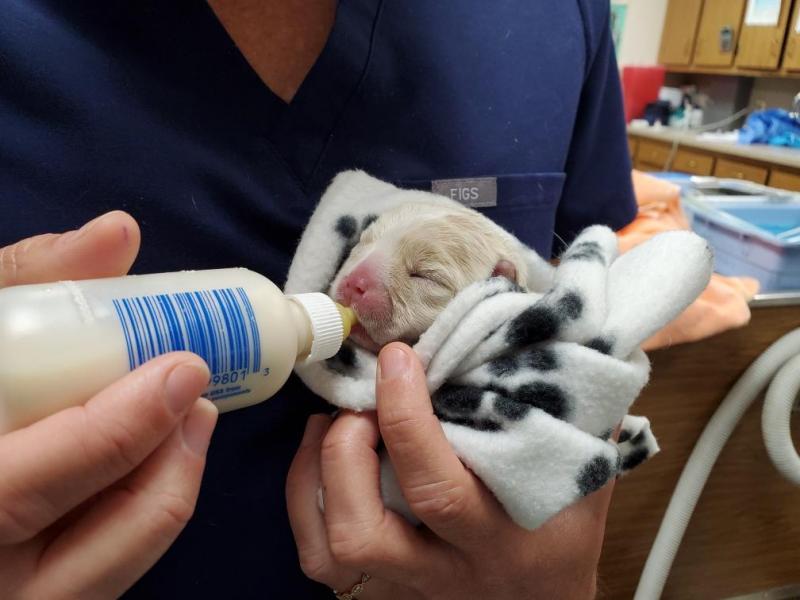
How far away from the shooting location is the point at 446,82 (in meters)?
0.70

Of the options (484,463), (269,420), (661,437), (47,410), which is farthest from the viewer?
(661,437)

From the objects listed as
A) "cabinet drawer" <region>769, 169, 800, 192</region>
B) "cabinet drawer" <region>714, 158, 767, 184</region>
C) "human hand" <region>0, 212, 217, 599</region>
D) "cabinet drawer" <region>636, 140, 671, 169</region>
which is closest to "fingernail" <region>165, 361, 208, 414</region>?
"human hand" <region>0, 212, 217, 599</region>

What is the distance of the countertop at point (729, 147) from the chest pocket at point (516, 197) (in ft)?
9.83

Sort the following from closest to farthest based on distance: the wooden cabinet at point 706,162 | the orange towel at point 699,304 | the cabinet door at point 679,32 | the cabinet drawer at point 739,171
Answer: the orange towel at point 699,304 < the wooden cabinet at point 706,162 < the cabinet drawer at point 739,171 < the cabinet door at point 679,32

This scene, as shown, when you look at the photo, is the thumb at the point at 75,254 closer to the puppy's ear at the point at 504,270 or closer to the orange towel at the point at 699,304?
the puppy's ear at the point at 504,270

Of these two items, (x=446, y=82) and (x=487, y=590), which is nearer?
(x=487, y=590)

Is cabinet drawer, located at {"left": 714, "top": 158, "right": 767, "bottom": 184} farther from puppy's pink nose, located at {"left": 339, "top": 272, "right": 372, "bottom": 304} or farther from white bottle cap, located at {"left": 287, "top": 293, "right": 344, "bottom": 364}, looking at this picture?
white bottle cap, located at {"left": 287, "top": 293, "right": 344, "bottom": 364}

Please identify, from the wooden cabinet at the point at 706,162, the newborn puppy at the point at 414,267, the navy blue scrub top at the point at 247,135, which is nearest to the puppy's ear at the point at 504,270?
the newborn puppy at the point at 414,267

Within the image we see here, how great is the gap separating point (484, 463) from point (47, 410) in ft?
1.04

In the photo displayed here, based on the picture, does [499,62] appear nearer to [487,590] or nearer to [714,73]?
[487,590]

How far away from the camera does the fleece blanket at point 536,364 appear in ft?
1.66

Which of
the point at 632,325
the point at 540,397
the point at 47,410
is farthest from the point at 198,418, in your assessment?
the point at 632,325

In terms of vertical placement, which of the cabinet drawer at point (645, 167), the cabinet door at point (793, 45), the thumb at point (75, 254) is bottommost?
the cabinet drawer at point (645, 167)

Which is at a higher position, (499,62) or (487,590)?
(499,62)
